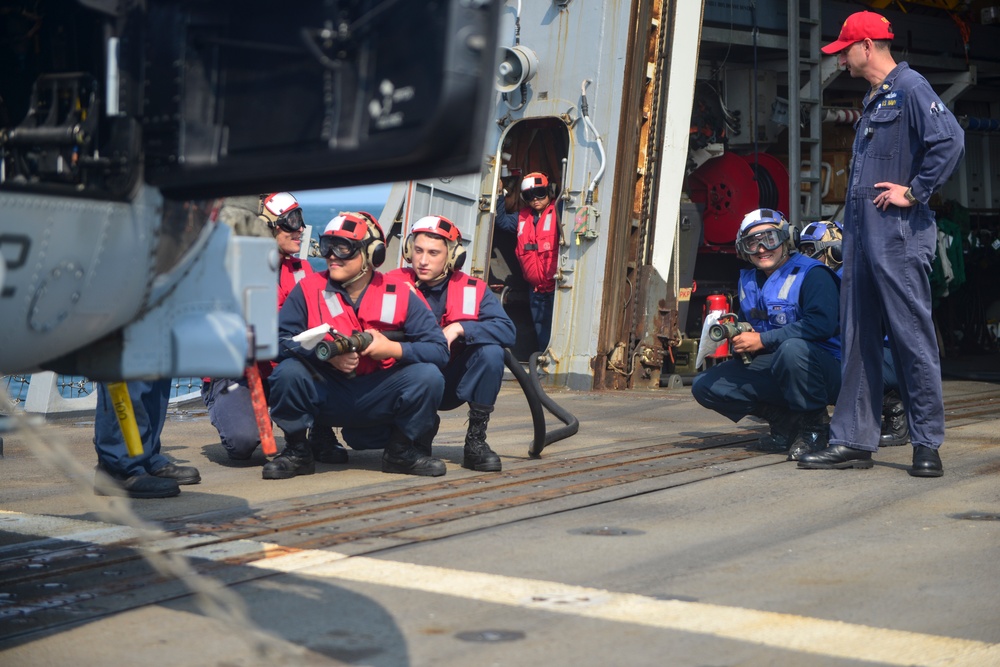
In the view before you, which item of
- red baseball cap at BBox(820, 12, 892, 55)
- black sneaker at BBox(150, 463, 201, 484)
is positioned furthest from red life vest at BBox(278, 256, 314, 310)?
red baseball cap at BBox(820, 12, 892, 55)

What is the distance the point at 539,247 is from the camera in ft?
38.7

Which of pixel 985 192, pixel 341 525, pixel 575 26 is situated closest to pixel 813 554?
pixel 341 525

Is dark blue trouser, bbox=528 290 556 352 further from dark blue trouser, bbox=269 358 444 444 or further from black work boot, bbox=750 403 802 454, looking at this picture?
dark blue trouser, bbox=269 358 444 444

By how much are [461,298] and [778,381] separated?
1.75 m

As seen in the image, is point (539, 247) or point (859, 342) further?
point (539, 247)

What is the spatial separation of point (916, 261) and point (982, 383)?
651 cm

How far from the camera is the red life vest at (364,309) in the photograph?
634 centimetres

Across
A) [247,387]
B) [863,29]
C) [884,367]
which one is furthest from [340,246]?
[884,367]

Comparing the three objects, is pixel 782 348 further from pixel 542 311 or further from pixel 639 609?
pixel 542 311

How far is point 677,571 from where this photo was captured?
4.36m

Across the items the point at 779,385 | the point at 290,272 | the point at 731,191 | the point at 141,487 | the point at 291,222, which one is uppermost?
the point at 731,191

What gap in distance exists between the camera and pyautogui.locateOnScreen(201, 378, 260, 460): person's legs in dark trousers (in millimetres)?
6766

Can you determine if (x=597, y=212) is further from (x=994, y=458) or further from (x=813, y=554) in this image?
(x=813, y=554)

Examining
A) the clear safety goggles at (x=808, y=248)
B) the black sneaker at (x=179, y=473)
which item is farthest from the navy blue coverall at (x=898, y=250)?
the black sneaker at (x=179, y=473)
